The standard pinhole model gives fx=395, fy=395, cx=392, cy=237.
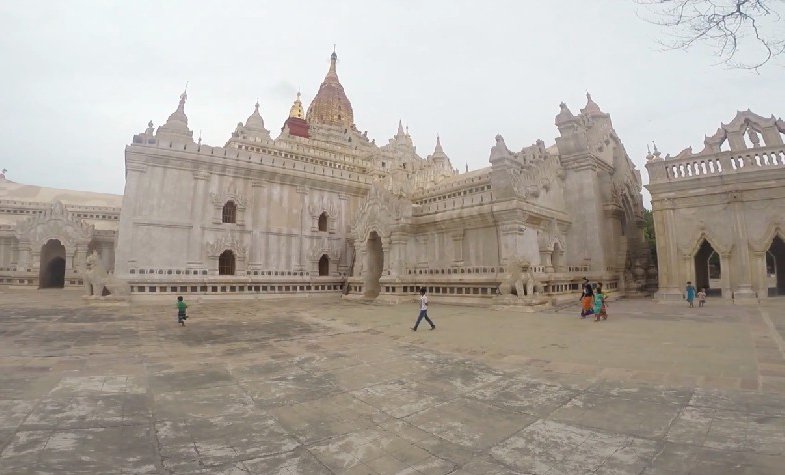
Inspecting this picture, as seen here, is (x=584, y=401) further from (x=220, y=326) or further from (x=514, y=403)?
(x=220, y=326)

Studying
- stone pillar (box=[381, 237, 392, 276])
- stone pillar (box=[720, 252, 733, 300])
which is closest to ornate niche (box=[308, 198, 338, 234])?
stone pillar (box=[381, 237, 392, 276])

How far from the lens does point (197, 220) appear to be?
24359 millimetres

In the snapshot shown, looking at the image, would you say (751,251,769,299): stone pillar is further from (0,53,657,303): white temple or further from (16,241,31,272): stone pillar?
(16,241,31,272): stone pillar

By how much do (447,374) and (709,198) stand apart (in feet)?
66.4

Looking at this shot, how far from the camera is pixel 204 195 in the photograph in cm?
2480

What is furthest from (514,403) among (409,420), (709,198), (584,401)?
(709,198)

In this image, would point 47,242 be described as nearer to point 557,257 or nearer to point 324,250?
point 324,250

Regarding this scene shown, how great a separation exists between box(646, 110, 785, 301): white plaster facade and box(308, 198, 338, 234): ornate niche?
2006cm

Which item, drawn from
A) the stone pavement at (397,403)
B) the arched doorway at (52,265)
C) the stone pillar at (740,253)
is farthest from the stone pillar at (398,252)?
the arched doorway at (52,265)

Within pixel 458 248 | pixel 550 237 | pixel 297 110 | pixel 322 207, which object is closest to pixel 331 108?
pixel 297 110

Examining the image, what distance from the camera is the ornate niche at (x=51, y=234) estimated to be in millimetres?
29812

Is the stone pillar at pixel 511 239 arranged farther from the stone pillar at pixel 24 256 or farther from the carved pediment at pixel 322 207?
the stone pillar at pixel 24 256

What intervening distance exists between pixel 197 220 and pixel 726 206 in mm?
28874

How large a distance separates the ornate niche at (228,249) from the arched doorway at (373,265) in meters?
7.97
